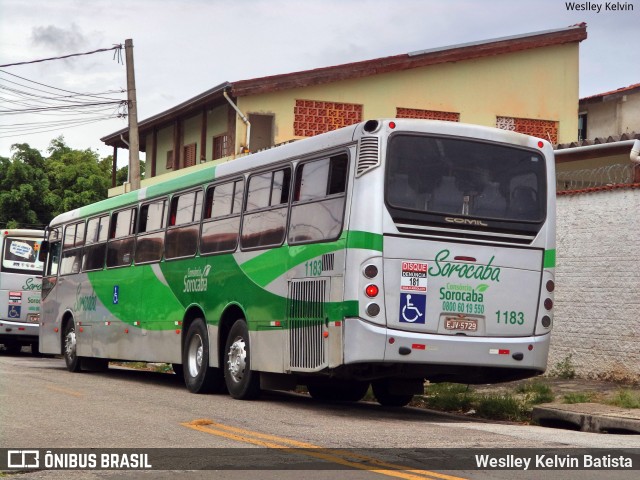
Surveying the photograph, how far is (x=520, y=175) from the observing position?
1334 centimetres

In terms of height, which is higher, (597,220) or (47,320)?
(597,220)

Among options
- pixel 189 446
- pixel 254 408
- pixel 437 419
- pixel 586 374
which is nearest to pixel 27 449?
pixel 189 446

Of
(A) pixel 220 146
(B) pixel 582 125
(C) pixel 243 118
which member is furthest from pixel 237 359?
(B) pixel 582 125

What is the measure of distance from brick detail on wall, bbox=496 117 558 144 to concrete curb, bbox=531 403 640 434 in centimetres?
2095

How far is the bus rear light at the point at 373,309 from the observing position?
12325 mm

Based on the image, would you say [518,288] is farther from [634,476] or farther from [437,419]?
[634,476]

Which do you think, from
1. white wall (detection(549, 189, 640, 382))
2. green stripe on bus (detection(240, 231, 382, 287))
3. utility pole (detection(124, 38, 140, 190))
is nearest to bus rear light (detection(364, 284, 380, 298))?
green stripe on bus (detection(240, 231, 382, 287))

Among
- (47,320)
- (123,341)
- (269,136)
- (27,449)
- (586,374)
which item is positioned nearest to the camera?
(27,449)

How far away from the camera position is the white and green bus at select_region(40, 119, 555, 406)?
40.9 feet

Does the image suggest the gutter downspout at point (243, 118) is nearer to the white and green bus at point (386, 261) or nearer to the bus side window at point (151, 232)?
the bus side window at point (151, 232)

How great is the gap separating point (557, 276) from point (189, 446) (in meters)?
9.42

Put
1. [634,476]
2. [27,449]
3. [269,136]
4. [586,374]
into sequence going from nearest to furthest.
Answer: [634,476]
[27,449]
[586,374]
[269,136]

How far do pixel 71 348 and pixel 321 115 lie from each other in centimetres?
1246

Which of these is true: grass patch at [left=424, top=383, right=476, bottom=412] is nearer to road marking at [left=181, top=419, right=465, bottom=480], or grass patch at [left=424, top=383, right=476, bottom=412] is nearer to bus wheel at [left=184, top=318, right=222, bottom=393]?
bus wheel at [left=184, top=318, right=222, bottom=393]
